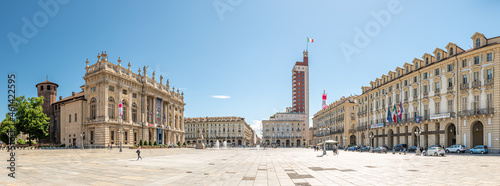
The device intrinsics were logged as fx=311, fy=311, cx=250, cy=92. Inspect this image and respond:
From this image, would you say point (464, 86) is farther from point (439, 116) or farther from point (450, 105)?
point (439, 116)

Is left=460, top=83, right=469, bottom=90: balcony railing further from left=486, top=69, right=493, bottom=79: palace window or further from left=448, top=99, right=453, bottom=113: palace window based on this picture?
left=448, top=99, right=453, bottom=113: palace window

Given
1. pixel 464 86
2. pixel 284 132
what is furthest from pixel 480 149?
pixel 284 132

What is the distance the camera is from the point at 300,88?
6304 inches

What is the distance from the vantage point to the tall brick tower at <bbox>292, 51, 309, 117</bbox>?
160m

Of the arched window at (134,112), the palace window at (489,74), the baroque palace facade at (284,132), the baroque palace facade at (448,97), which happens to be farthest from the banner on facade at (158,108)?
the baroque palace facade at (284,132)

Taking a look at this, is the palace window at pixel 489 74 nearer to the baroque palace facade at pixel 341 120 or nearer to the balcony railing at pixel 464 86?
the balcony railing at pixel 464 86

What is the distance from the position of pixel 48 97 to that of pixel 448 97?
92.0 meters

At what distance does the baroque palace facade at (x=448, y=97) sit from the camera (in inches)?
1694

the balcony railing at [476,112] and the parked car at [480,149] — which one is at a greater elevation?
the balcony railing at [476,112]

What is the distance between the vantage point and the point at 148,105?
79312mm

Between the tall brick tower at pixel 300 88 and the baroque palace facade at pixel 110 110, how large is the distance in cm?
9022

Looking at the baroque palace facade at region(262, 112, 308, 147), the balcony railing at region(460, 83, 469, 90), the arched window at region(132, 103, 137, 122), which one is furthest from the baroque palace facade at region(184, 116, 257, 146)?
the balcony railing at region(460, 83, 469, 90)

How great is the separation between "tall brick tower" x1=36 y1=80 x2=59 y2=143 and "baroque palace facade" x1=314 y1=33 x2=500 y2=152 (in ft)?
268

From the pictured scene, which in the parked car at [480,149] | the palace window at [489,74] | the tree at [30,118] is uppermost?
the palace window at [489,74]
